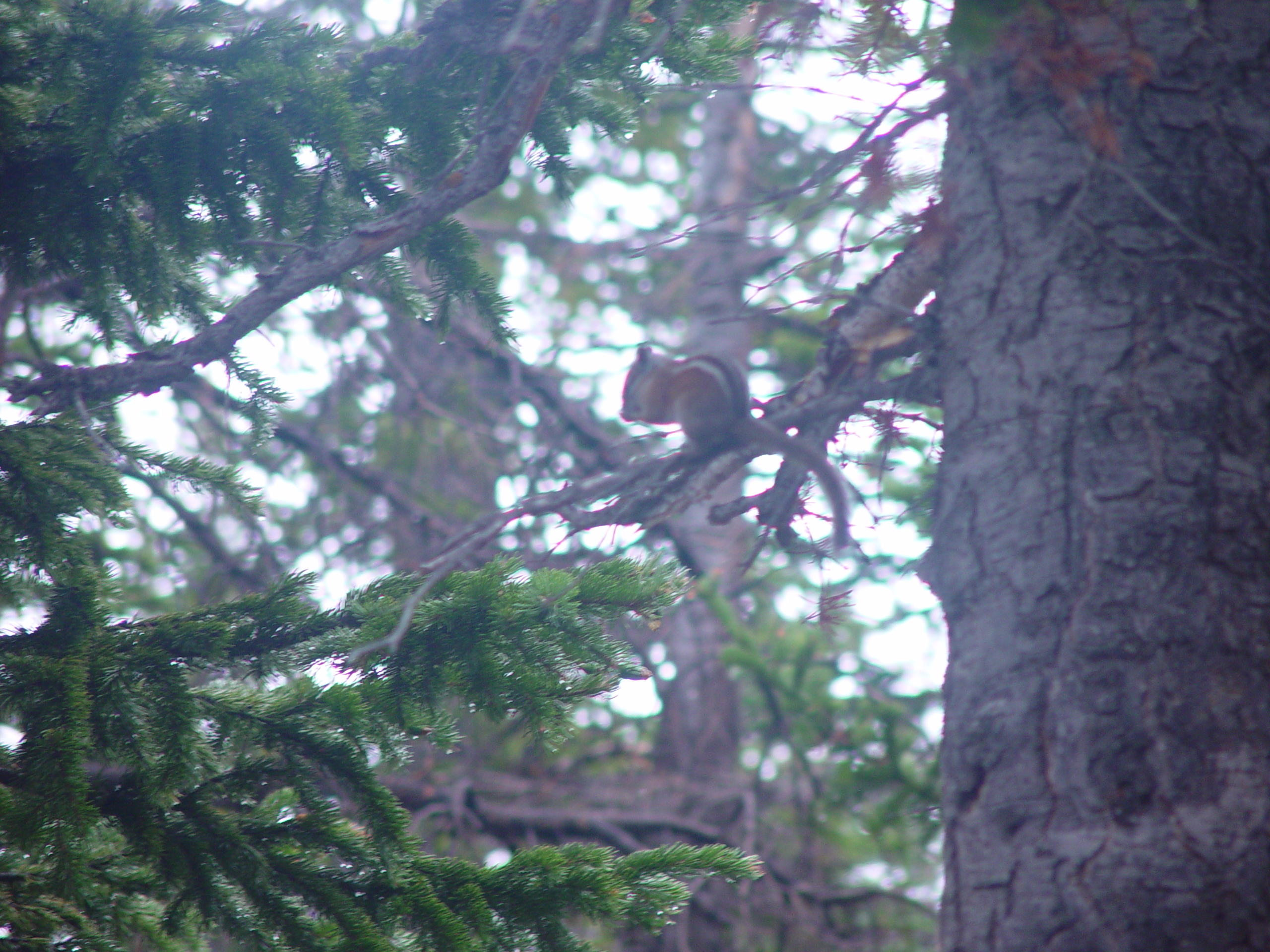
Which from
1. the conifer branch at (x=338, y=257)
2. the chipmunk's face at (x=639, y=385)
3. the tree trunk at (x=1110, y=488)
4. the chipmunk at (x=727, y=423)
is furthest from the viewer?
the chipmunk's face at (x=639, y=385)

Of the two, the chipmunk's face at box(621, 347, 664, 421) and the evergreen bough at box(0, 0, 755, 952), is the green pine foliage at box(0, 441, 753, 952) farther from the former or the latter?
the chipmunk's face at box(621, 347, 664, 421)

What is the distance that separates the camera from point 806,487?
2326 mm

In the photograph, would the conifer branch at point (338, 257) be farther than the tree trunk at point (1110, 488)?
Yes

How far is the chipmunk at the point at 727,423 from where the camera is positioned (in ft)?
6.51

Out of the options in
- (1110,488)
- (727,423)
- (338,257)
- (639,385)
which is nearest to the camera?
(1110,488)

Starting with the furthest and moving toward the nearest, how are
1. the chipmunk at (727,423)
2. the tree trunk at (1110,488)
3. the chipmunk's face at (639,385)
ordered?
1. the chipmunk's face at (639,385)
2. the chipmunk at (727,423)
3. the tree trunk at (1110,488)

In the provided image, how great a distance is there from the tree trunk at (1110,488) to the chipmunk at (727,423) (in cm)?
27

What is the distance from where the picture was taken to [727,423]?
6.63ft

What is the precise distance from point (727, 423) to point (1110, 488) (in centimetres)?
82

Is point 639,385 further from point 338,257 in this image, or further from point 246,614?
point 246,614

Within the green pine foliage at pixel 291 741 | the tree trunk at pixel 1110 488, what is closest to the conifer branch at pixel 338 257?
the green pine foliage at pixel 291 741

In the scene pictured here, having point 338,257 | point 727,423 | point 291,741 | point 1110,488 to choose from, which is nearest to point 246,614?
point 291,741

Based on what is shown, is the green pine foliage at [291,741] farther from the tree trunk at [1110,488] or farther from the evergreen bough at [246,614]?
the tree trunk at [1110,488]

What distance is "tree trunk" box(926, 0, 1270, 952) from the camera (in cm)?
153
